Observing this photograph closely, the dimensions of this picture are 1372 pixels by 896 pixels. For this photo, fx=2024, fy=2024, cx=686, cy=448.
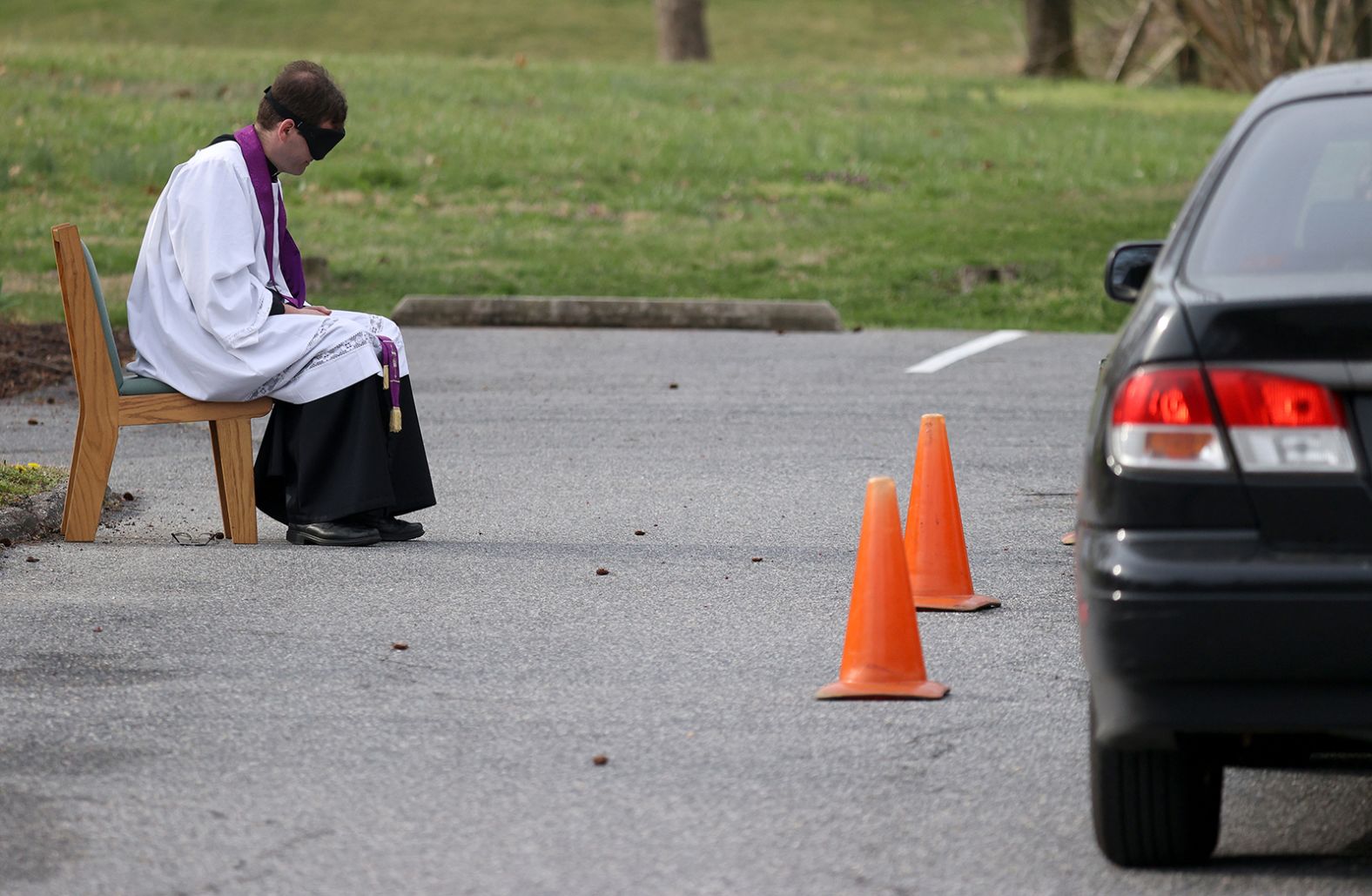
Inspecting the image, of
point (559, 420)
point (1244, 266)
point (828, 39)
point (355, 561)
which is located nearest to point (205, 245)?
point (355, 561)

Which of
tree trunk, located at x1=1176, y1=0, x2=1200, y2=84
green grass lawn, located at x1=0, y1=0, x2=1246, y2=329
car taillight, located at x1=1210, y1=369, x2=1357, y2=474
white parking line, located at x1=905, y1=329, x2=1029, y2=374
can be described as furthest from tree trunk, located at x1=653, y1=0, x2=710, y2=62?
car taillight, located at x1=1210, y1=369, x2=1357, y2=474

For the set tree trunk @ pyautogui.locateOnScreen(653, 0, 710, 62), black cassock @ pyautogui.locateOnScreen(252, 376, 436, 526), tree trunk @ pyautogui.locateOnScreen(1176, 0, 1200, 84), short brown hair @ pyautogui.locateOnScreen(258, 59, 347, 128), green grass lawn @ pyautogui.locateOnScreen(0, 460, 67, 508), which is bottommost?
tree trunk @ pyautogui.locateOnScreen(1176, 0, 1200, 84)

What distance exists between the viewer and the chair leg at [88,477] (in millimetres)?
7289

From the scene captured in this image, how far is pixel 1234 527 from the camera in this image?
11.6 ft

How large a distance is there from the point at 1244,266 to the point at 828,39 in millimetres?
59744

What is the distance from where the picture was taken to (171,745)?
4.79m

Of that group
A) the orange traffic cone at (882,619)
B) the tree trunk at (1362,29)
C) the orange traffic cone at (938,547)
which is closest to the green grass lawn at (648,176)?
the tree trunk at (1362,29)

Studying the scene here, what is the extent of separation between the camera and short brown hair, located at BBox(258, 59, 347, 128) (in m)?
7.23

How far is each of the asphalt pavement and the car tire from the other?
52 millimetres

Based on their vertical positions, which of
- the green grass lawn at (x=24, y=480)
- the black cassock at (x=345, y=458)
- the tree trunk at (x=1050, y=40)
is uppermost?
the black cassock at (x=345, y=458)

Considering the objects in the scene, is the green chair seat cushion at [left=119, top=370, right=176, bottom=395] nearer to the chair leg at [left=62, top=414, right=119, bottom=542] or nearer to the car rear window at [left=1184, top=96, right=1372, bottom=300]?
the chair leg at [left=62, top=414, right=119, bottom=542]

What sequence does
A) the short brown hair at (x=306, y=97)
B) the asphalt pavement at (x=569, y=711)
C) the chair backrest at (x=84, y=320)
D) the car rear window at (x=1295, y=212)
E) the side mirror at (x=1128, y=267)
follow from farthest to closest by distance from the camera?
the short brown hair at (x=306, y=97), the chair backrest at (x=84, y=320), the side mirror at (x=1128, y=267), the asphalt pavement at (x=569, y=711), the car rear window at (x=1295, y=212)

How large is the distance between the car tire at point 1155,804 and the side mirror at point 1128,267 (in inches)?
53.4

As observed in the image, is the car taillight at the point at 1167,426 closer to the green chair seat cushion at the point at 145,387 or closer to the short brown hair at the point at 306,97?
the short brown hair at the point at 306,97
